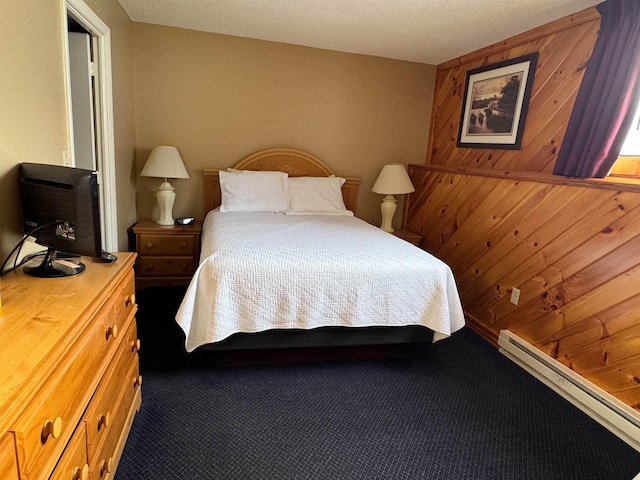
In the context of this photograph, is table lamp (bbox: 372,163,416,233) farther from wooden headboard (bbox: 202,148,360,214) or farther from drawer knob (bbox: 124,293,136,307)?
drawer knob (bbox: 124,293,136,307)

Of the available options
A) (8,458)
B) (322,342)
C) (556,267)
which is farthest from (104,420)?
(556,267)

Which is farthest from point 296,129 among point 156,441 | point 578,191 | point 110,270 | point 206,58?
point 156,441

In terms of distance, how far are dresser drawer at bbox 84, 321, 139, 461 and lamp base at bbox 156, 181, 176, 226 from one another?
184 centimetres

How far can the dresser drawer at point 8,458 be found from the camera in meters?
0.67

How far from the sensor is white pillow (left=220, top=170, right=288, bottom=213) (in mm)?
3371

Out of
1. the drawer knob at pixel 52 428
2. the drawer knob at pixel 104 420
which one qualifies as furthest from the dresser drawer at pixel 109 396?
the drawer knob at pixel 52 428

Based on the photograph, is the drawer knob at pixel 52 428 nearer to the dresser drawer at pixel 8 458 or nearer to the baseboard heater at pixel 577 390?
the dresser drawer at pixel 8 458

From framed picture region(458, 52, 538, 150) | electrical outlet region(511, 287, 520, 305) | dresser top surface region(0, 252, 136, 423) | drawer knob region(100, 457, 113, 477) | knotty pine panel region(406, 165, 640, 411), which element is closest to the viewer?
dresser top surface region(0, 252, 136, 423)

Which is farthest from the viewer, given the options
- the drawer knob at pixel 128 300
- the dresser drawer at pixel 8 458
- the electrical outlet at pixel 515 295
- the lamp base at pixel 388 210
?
the lamp base at pixel 388 210

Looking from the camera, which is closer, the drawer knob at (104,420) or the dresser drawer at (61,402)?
the dresser drawer at (61,402)

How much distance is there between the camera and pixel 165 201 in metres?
3.29

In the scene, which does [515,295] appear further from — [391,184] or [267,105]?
[267,105]

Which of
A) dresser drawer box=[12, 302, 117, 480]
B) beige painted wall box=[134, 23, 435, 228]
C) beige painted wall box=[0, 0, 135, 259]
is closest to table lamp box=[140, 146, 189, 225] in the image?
beige painted wall box=[134, 23, 435, 228]

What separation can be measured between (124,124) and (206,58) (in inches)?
38.1
